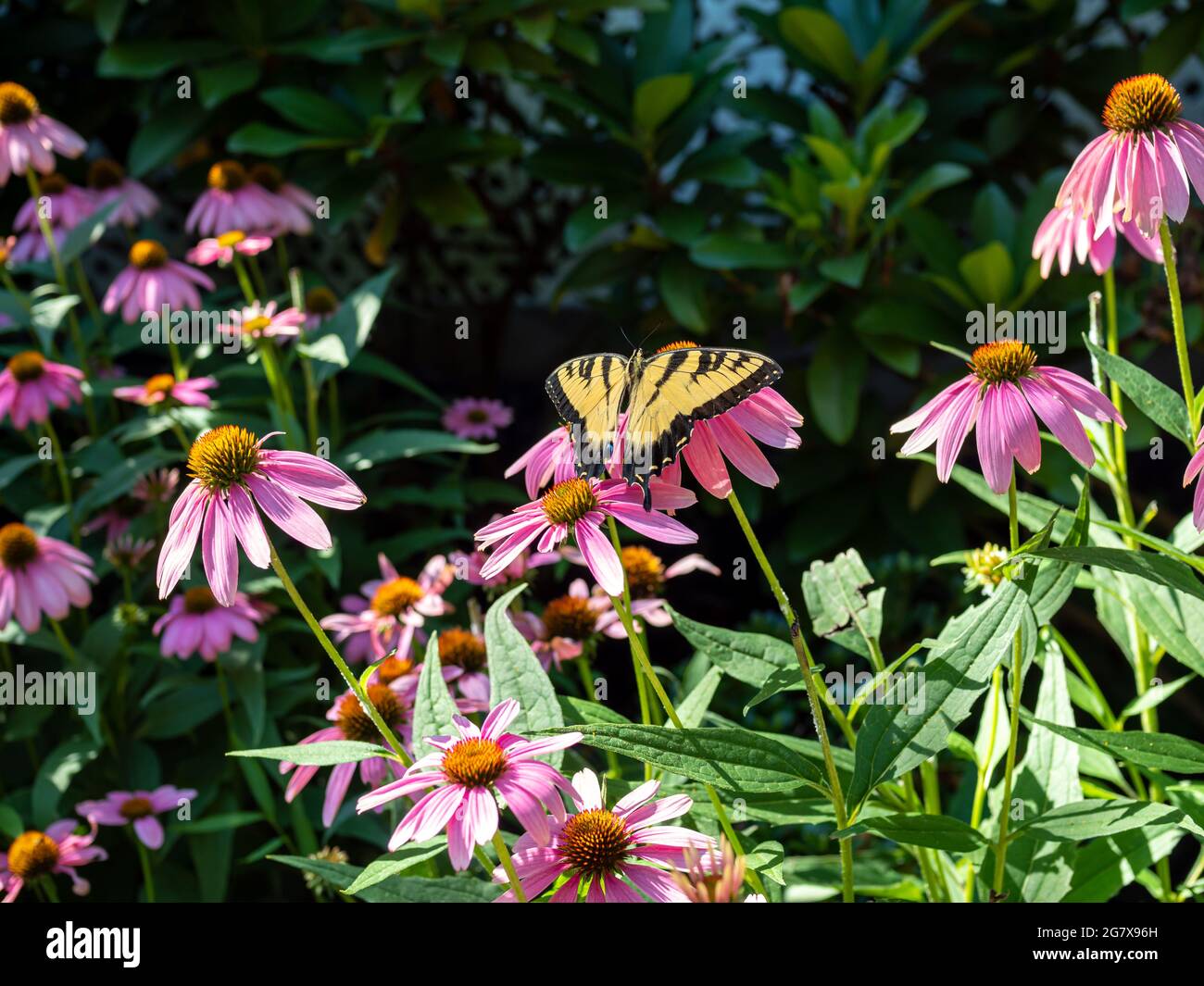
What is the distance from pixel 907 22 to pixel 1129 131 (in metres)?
1.40

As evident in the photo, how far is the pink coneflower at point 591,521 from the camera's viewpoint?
0.70 meters

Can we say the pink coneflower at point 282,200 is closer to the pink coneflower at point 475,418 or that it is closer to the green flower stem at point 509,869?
the pink coneflower at point 475,418

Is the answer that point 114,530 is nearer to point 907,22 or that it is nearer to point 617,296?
point 617,296

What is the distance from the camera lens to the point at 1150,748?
80cm

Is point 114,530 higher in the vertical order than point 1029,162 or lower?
lower

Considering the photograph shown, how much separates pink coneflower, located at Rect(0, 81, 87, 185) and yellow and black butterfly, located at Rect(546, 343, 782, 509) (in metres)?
1.26

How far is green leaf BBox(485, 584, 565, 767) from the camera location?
2.69 feet

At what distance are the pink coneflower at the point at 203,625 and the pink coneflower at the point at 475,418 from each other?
1.57 feet

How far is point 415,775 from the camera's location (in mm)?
694

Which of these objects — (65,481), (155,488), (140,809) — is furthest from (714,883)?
(65,481)

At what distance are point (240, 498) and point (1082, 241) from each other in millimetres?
653

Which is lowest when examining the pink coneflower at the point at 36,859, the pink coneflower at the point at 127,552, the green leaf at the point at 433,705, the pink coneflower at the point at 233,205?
the pink coneflower at the point at 36,859

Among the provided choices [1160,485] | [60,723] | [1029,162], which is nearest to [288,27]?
[60,723]

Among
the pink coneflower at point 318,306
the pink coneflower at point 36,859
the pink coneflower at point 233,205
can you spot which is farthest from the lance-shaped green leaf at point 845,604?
the pink coneflower at point 233,205
